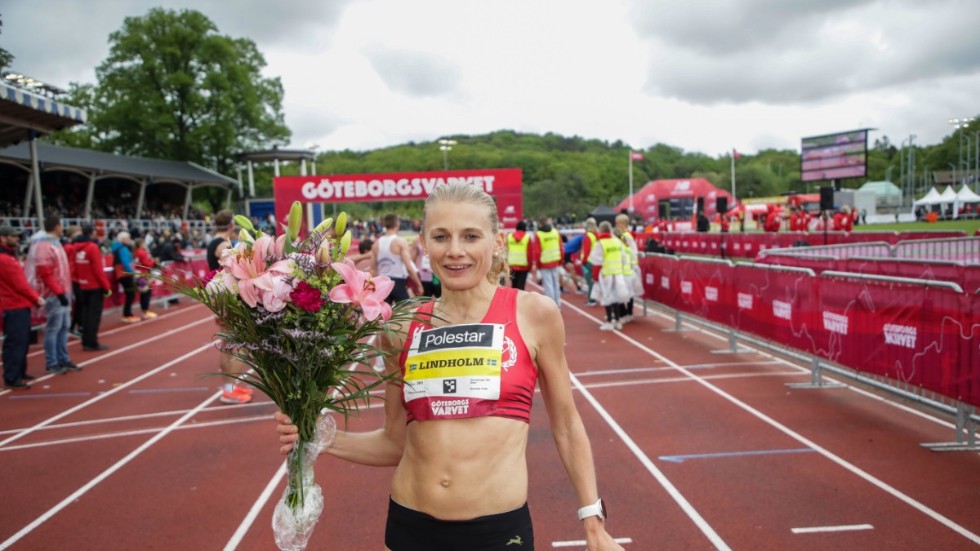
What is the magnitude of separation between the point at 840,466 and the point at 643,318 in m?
8.35

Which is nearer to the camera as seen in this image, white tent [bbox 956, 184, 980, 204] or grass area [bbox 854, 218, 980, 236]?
grass area [bbox 854, 218, 980, 236]

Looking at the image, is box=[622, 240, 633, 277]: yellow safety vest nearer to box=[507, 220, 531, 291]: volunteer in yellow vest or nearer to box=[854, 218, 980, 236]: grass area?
box=[507, 220, 531, 291]: volunteer in yellow vest

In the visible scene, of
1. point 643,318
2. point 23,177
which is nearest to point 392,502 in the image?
point 643,318

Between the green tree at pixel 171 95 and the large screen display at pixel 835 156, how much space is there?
38064 mm

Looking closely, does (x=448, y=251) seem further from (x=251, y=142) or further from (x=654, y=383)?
(x=251, y=142)

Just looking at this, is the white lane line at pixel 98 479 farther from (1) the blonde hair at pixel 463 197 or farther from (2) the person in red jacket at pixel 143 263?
(2) the person in red jacket at pixel 143 263

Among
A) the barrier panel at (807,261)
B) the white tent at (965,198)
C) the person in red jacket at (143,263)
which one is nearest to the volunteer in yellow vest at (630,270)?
the barrier panel at (807,261)

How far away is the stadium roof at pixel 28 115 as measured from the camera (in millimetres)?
12516

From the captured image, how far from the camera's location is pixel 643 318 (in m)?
13.5

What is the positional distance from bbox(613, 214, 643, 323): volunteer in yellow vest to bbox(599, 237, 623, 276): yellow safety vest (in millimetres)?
142

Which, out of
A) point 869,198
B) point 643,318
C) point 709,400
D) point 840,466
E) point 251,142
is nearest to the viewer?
point 840,466

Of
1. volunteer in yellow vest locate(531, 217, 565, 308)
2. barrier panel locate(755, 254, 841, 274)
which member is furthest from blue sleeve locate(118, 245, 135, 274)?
barrier panel locate(755, 254, 841, 274)

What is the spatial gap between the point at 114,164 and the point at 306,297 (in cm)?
3839

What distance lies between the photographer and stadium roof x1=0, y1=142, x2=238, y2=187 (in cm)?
2869
